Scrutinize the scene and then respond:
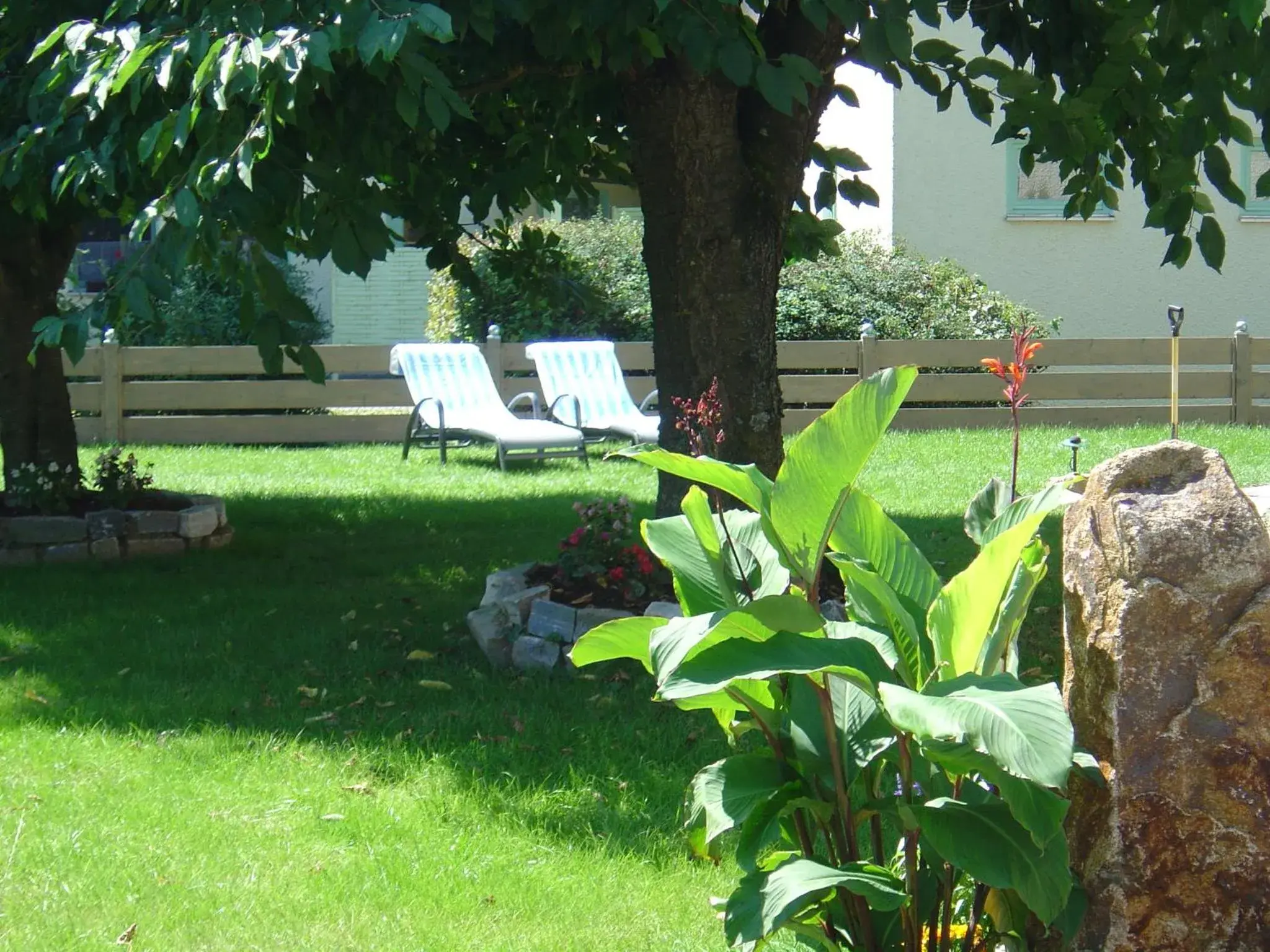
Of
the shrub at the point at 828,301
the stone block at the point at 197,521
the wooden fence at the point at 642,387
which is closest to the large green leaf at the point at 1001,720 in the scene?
the stone block at the point at 197,521

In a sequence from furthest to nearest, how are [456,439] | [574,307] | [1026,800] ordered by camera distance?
[574,307] < [456,439] < [1026,800]

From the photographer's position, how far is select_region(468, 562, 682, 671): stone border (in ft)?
19.0

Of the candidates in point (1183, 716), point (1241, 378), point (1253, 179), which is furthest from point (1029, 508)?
point (1253, 179)

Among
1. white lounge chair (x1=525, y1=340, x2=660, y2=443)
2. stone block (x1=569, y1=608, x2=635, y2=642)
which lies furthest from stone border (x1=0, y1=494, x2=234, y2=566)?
white lounge chair (x1=525, y1=340, x2=660, y2=443)

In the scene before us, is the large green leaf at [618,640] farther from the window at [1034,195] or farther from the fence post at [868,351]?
the window at [1034,195]

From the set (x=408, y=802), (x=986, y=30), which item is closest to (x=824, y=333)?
(x=986, y=30)

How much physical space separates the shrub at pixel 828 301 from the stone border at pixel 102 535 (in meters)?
6.81

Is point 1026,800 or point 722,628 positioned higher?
point 722,628

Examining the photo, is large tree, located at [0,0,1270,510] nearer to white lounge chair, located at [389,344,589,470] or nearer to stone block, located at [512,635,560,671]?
stone block, located at [512,635,560,671]

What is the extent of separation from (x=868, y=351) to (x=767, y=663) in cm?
1246

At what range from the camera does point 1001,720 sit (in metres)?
2.16

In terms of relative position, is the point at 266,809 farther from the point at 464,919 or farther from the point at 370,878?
the point at 464,919

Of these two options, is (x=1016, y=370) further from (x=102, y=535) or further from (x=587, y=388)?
(x=587, y=388)

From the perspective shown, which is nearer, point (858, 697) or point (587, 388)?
point (858, 697)
